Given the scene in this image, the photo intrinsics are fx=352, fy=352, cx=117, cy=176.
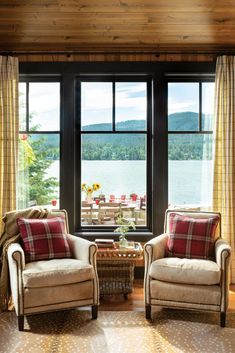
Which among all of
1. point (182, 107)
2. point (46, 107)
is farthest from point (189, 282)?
point (46, 107)

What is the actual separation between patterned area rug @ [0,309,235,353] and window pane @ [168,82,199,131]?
216cm

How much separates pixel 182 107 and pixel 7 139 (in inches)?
82.7

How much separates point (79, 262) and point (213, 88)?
2.54 meters

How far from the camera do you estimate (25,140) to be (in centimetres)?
423

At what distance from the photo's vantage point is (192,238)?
330cm

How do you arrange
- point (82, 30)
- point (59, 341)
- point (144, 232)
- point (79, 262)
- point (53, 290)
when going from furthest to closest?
point (144, 232), point (82, 30), point (79, 262), point (53, 290), point (59, 341)

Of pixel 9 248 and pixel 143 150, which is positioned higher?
pixel 143 150

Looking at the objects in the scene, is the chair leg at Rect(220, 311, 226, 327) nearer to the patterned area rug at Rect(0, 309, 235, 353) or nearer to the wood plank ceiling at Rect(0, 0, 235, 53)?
the patterned area rug at Rect(0, 309, 235, 353)

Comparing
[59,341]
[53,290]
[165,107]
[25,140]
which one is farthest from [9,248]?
[165,107]

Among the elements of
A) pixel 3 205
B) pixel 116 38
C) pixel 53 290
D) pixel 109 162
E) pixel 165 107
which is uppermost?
pixel 116 38

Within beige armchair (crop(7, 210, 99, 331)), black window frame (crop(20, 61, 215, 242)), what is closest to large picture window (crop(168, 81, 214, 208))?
black window frame (crop(20, 61, 215, 242))

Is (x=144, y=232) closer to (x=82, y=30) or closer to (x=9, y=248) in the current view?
(x=9, y=248)

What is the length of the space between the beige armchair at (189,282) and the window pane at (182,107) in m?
1.70

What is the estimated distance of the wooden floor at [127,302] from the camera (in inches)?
130
